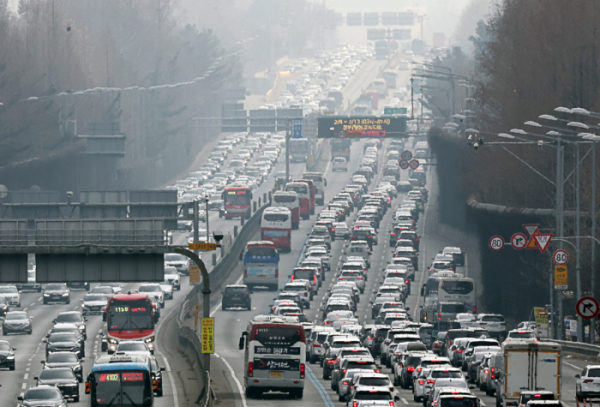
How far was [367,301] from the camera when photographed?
3536 inches

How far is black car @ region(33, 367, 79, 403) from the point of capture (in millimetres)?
47000

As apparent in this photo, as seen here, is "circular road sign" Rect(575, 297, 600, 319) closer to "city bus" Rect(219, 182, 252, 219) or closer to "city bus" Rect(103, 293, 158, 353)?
"city bus" Rect(103, 293, 158, 353)

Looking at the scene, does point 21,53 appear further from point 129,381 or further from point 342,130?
point 129,381

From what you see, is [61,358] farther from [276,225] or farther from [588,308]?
[276,225]

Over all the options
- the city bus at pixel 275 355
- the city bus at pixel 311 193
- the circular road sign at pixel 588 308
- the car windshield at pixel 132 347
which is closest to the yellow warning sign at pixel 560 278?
the city bus at pixel 275 355

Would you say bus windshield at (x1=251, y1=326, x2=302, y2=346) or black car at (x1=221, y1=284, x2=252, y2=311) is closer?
bus windshield at (x1=251, y1=326, x2=302, y2=346)

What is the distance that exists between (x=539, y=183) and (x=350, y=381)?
46476 mm

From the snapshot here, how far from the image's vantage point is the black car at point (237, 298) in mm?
86688

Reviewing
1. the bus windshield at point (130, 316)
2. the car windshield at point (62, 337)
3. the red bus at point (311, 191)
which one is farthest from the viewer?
the red bus at point (311, 191)

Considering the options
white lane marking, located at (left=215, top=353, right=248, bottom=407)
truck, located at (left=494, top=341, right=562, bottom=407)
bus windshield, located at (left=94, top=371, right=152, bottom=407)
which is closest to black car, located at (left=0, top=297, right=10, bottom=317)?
white lane marking, located at (left=215, top=353, right=248, bottom=407)

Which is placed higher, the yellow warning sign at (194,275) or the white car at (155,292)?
the yellow warning sign at (194,275)

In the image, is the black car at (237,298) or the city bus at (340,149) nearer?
the black car at (237,298)

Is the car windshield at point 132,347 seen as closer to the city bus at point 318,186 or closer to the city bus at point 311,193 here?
the city bus at point 311,193

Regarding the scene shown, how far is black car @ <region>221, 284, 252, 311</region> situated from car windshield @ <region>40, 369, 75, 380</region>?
128 ft
